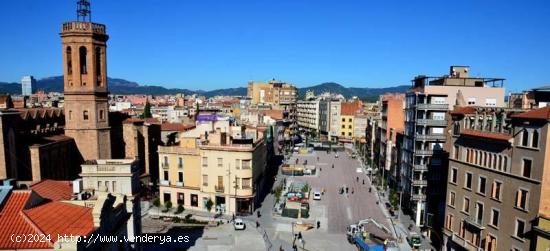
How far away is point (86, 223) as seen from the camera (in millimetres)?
20109

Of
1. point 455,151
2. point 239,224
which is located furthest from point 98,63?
point 455,151

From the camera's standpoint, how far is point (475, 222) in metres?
31.1

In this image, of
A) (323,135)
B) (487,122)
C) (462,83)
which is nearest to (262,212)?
(487,122)

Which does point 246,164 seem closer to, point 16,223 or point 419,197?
point 419,197

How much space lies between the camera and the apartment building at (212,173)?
4869cm

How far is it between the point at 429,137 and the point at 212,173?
27.4 m

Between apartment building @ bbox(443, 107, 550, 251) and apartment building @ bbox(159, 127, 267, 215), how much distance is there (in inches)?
937

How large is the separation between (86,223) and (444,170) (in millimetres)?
40033

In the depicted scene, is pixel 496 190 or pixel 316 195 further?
pixel 316 195

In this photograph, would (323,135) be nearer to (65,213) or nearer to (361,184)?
(361,184)

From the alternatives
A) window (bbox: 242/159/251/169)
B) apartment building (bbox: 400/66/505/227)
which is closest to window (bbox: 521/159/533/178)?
apartment building (bbox: 400/66/505/227)

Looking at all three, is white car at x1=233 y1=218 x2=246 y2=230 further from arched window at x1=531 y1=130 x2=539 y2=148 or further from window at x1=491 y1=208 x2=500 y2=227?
arched window at x1=531 y1=130 x2=539 y2=148

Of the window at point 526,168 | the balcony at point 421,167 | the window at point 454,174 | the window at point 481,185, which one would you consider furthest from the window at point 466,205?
the balcony at point 421,167

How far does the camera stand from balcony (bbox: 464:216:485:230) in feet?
99.3
